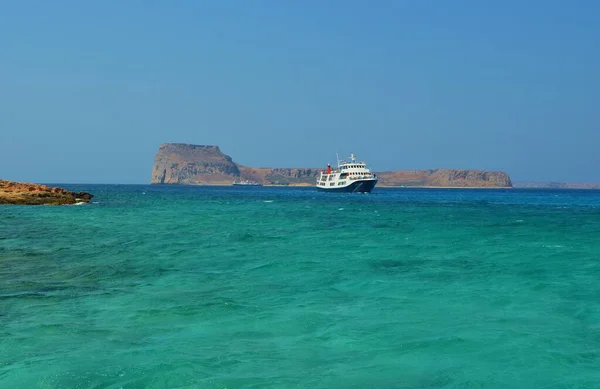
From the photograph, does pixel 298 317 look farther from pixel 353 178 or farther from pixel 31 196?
pixel 353 178

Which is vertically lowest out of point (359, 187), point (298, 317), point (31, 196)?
point (298, 317)

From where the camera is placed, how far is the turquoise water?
9.55 meters

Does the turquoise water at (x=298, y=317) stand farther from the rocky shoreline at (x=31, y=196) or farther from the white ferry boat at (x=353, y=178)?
the white ferry boat at (x=353, y=178)

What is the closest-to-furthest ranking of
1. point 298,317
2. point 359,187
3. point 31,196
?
point 298,317 < point 31,196 < point 359,187

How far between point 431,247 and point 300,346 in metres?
18.4

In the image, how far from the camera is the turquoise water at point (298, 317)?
9547 mm

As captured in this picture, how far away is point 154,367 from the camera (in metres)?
9.62

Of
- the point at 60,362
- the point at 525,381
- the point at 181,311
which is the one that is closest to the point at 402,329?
the point at 525,381

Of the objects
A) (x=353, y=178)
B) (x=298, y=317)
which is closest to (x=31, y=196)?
(x=298, y=317)

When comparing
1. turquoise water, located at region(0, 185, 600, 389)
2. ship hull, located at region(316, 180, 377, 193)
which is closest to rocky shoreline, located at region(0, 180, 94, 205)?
turquoise water, located at region(0, 185, 600, 389)

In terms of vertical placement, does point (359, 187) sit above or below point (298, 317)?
above

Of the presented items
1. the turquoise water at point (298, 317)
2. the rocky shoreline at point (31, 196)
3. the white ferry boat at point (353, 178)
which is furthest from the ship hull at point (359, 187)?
the turquoise water at point (298, 317)

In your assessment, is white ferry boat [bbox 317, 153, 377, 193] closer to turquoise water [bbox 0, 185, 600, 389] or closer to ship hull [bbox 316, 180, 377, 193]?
ship hull [bbox 316, 180, 377, 193]

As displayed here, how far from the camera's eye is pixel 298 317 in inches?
525
